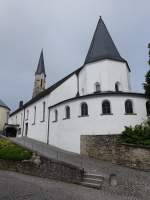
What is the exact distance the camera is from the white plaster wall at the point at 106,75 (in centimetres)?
2323

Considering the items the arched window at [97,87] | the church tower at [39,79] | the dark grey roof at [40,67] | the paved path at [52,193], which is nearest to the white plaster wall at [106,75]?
the arched window at [97,87]

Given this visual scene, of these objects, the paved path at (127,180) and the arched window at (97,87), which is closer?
the paved path at (127,180)

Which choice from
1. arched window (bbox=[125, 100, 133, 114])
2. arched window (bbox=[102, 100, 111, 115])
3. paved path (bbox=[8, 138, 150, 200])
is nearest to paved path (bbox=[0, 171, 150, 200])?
paved path (bbox=[8, 138, 150, 200])

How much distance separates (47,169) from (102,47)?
60.8ft

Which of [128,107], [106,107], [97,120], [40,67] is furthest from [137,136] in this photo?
[40,67]

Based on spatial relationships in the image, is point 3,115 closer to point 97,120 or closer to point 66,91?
point 66,91

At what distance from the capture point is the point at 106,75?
2328 cm

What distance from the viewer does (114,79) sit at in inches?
927

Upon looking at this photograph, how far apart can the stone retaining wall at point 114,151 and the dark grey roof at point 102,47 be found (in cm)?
1092

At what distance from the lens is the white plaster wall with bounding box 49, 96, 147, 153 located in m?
17.9

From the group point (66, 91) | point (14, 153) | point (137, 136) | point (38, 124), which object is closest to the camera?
point (14, 153)

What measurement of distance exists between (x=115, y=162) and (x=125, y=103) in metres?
5.80

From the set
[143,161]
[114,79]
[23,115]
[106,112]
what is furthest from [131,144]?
[23,115]

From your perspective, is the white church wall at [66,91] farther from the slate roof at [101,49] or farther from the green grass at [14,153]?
the green grass at [14,153]
